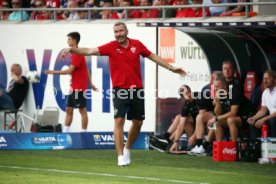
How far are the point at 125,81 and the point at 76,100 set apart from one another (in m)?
5.78

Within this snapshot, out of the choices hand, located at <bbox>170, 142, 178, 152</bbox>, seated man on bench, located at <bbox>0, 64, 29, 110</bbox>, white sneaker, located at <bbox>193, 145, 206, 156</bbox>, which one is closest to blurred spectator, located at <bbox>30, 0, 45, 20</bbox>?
seated man on bench, located at <bbox>0, 64, 29, 110</bbox>

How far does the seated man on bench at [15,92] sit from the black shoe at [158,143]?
5.37 meters

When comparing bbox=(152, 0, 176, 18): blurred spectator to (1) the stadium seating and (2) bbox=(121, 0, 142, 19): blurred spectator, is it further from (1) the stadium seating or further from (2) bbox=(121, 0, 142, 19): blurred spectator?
(1) the stadium seating

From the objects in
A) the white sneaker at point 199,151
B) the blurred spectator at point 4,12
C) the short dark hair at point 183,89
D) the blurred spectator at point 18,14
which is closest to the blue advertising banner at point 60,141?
the short dark hair at point 183,89

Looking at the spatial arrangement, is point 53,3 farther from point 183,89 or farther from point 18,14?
point 183,89

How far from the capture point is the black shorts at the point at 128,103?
59.8ft

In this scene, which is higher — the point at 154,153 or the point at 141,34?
the point at 141,34

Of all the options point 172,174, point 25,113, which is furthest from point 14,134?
point 172,174

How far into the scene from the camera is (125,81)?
60.0 ft

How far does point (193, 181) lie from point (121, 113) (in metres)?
2.84

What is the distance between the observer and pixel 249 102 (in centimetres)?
2095

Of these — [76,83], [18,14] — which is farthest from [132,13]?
[18,14]

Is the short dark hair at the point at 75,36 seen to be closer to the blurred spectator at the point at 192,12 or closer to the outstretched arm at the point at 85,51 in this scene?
the blurred spectator at the point at 192,12

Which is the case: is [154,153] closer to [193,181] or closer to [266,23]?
[266,23]
